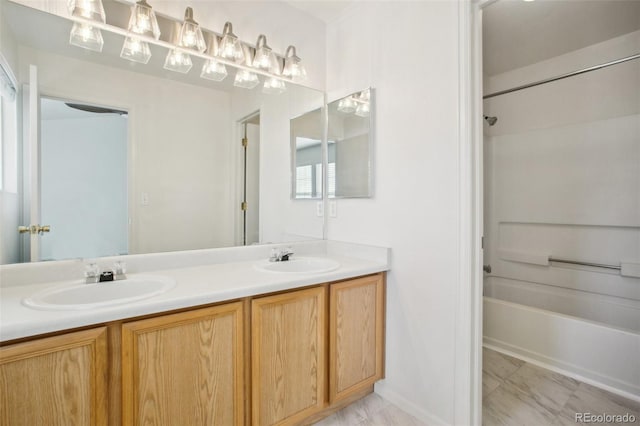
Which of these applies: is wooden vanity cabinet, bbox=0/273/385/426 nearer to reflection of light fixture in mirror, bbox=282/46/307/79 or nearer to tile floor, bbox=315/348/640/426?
tile floor, bbox=315/348/640/426

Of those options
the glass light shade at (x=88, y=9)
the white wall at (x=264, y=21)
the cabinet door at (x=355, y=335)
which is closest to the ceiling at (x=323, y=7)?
the white wall at (x=264, y=21)

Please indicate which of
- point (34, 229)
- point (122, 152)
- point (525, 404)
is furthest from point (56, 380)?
point (525, 404)

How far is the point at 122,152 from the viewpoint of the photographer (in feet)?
4.85

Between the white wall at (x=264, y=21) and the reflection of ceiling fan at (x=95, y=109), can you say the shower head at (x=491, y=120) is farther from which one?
the reflection of ceiling fan at (x=95, y=109)

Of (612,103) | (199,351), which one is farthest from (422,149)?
(612,103)

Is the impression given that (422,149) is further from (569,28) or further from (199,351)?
(569,28)

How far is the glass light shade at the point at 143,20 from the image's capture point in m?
1.42

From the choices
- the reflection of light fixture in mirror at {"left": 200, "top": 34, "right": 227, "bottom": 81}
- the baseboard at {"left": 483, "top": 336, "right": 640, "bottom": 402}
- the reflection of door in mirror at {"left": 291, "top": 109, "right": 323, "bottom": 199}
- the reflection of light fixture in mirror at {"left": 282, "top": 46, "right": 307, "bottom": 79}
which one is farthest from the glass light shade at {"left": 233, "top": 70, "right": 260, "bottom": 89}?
the baseboard at {"left": 483, "top": 336, "right": 640, "bottom": 402}

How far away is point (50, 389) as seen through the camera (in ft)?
2.87

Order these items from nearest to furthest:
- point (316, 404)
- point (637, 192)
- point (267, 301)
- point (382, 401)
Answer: point (267, 301), point (316, 404), point (382, 401), point (637, 192)

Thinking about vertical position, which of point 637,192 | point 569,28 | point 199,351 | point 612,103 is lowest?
point 199,351

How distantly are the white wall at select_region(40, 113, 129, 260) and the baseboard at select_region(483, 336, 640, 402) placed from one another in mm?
2757

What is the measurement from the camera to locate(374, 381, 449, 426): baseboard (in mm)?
1523

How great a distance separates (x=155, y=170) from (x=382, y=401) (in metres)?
1.87
